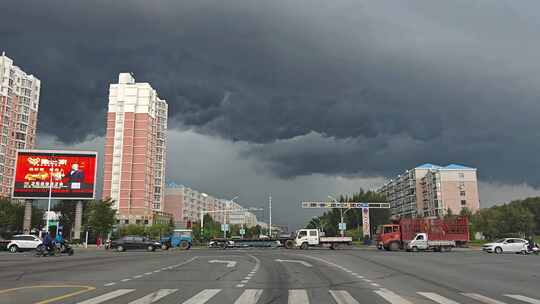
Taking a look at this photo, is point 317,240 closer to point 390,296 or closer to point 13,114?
point 390,296

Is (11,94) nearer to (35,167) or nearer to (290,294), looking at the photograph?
(35,167)

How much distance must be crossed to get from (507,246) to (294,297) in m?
39.5

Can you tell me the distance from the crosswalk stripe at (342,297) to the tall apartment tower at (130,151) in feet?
389

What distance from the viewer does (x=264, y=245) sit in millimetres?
59562

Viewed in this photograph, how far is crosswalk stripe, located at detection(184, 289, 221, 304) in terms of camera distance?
10148 mm

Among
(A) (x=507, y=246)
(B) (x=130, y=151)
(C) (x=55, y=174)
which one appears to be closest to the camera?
A: (A) (x=507, y=246)

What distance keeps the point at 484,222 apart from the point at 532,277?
8401 centimetres

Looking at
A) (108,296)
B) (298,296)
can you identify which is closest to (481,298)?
(298,296)

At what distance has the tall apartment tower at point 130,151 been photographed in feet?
409

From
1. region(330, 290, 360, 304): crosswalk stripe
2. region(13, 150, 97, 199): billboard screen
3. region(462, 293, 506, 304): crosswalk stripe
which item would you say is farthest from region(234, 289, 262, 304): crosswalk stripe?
region(13, 150, 97, 199): billboard screen

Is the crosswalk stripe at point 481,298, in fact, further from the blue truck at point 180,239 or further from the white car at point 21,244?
the blue truck at point 180,239

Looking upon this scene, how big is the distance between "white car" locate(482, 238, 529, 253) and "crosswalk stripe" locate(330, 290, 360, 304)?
121 ft

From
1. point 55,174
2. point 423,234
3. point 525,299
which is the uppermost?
point 55,174

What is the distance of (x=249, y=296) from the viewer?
10.9 m
